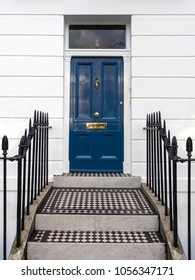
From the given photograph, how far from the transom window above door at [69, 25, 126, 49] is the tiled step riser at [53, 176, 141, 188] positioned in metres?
2.39

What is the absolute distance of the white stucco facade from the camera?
5281mm

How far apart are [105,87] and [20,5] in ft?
6.53

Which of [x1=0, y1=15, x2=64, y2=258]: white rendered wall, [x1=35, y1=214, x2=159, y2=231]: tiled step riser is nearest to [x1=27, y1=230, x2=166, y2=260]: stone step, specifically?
[x1=35, y1=214, x2=159, y2=231]: tiled step riser

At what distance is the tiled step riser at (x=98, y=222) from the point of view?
12.0 feet

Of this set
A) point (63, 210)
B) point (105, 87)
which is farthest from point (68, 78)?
point (63, 210)

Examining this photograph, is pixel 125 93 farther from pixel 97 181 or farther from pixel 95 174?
pixel 97 181

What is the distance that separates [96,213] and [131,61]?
2.84 m

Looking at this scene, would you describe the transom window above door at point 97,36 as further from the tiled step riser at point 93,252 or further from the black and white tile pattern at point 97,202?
the tiled step riser at point 93,252

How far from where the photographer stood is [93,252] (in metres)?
3.19

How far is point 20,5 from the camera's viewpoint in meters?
5.35

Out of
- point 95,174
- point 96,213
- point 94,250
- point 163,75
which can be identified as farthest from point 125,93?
point 94,250

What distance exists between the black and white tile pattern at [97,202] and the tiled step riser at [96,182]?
0.36 ft

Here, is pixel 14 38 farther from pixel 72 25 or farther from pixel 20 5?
pixel 72 25

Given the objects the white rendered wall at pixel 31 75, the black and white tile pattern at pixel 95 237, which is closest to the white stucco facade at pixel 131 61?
the white rendered wall at pixel 31 75
